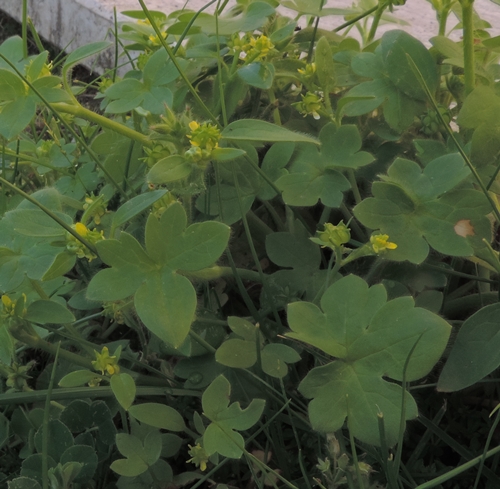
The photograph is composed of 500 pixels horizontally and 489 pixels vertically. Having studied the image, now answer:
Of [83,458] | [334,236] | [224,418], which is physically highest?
[334,236]

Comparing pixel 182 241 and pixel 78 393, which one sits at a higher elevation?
pixel 182 241

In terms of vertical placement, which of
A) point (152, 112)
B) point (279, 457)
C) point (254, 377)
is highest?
point (152, 112)

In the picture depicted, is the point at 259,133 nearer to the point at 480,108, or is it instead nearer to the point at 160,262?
the point at 160,262

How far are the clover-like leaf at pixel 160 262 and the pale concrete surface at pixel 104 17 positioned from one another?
4.36ft

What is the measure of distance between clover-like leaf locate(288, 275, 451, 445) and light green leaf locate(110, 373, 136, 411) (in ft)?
0.79

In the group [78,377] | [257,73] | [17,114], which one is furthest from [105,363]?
[257,73]

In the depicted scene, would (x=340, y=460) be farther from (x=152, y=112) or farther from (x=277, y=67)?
(x=277, y=67)

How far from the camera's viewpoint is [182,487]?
0.97 meters

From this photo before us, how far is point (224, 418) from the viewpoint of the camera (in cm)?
84

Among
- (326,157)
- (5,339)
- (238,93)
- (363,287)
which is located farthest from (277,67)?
(5,339)

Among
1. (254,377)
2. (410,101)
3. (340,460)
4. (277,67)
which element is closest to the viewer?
(340,460)

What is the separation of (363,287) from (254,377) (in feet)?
0.74

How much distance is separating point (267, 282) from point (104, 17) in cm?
156

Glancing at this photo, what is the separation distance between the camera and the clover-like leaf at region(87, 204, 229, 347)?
75 cm
